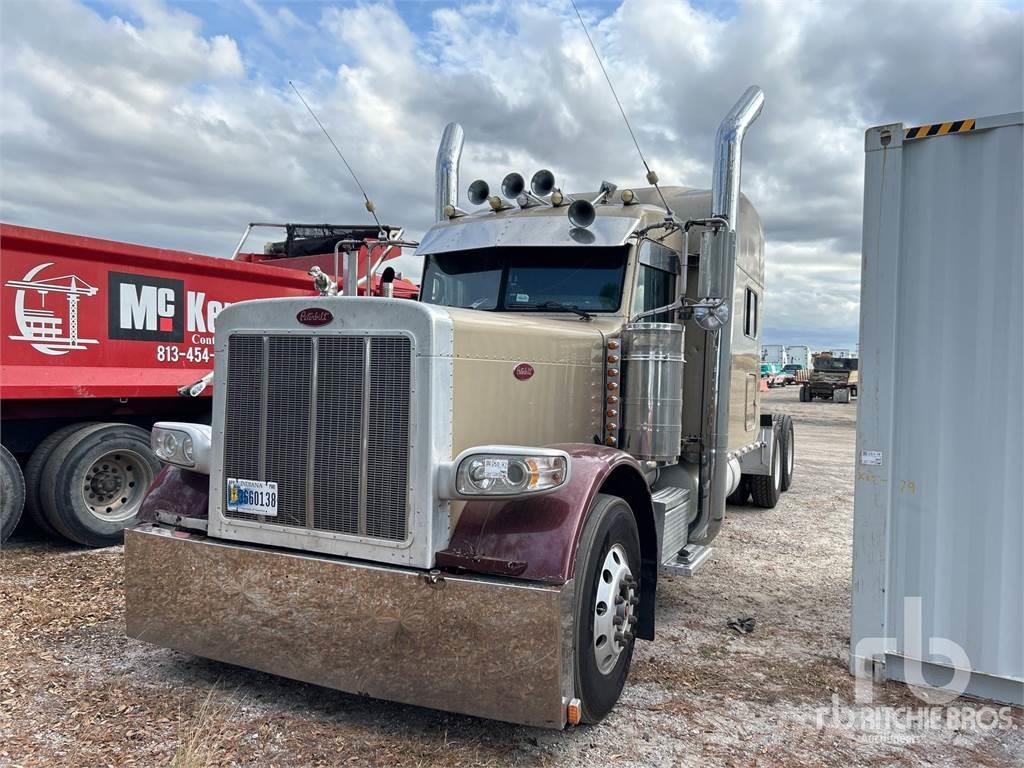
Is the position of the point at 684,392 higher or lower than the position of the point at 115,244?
lower

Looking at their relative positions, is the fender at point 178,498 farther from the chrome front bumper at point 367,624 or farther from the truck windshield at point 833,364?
the truck windshield at point 833,364

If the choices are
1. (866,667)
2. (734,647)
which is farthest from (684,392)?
(866,667)

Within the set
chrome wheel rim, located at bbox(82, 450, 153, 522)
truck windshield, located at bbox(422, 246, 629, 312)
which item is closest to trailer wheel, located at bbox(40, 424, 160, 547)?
chrome wheel rim, located at bbox(82, 450, 153, 522)

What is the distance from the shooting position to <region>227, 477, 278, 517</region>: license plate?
11.5 ft

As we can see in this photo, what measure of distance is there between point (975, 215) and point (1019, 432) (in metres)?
1.10

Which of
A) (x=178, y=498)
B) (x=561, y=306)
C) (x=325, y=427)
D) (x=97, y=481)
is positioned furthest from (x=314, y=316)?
(x=97, y=481)

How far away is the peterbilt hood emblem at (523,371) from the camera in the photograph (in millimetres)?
3767

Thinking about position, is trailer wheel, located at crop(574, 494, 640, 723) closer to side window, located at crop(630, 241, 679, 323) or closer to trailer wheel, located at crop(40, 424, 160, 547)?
side window, located at crop(630, 241, 679, 323)

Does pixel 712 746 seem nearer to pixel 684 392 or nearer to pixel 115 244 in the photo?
pixel 684 392

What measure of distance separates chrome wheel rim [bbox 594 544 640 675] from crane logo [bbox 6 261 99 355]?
478 cm

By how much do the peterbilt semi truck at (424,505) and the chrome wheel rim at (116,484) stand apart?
2.79m

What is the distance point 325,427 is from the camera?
11.1ft

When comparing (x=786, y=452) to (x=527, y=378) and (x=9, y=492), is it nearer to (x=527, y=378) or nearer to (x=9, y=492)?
(x=527, y=378)

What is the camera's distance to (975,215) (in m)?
3.81
